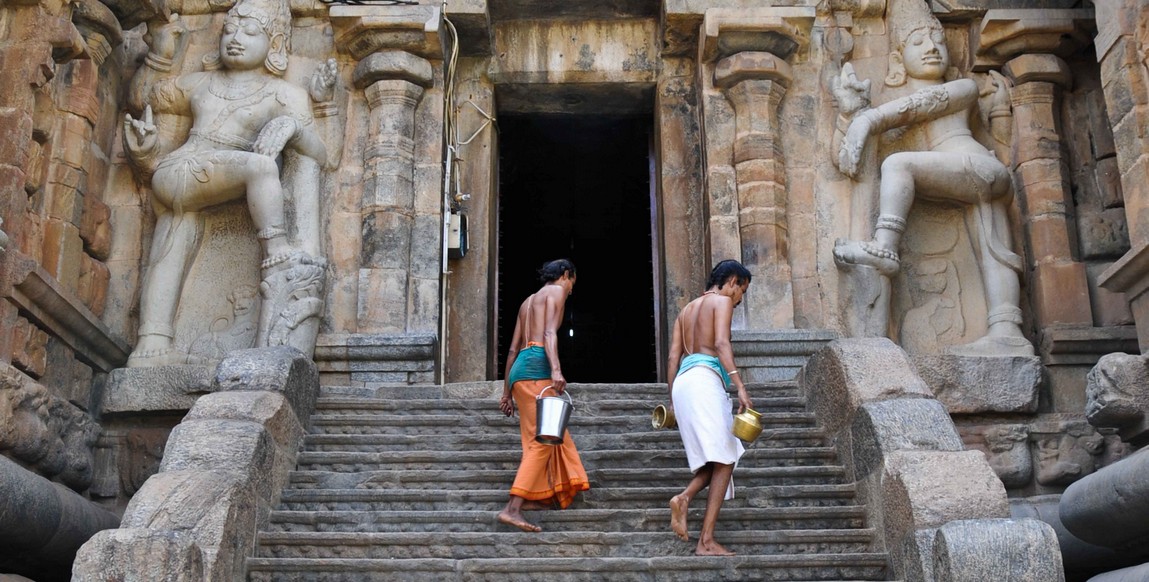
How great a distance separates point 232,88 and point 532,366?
461cm

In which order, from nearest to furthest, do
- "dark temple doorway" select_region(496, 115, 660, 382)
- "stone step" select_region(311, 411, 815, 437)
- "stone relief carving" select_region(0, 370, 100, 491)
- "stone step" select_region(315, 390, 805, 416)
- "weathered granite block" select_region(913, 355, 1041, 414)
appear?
"stone relief carving" select_region(0, 370, 100, 491)
"stone step" select_region(311, 411, 815, 437)
"stone step" select_region(315, 390, 805, 416)
"weathered granite block" select_region(913, 355, 1041, 414)
"dark temple doorway" select_region(496, 115, 660, 382)

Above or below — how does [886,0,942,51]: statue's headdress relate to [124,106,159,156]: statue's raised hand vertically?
above

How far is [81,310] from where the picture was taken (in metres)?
8.38

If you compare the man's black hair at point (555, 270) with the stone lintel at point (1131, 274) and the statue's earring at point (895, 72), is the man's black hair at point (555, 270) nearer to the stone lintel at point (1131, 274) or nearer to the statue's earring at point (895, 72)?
the stone lintel at point (1131, 274)

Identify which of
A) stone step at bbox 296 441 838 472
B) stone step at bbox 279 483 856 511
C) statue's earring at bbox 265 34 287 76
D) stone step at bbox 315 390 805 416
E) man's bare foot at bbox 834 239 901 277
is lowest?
stone step at bbox 279 483 856 511

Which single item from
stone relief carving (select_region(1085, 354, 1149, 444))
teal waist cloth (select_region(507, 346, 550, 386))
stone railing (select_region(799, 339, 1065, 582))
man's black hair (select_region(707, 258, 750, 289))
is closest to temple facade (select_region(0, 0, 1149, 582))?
stone relief carving (select_region(1085, 354, 1149, 444))

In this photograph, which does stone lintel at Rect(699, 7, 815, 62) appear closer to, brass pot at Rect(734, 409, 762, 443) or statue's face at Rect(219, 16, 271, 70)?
statue's face at Rect(219, 16, 271, 70)

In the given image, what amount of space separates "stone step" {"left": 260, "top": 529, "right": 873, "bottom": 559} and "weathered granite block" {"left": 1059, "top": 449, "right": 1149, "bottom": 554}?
5.03 ft

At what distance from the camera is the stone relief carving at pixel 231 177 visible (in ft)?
30.1

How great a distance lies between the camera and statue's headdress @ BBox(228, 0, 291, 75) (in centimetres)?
995

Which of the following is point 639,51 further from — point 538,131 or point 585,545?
point 585,545

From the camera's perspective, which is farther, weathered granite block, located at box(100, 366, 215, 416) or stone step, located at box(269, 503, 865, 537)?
weathered granite block, located at box(100, 366, 215, 416)

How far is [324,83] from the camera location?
9.95 metres

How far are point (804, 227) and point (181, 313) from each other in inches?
188
